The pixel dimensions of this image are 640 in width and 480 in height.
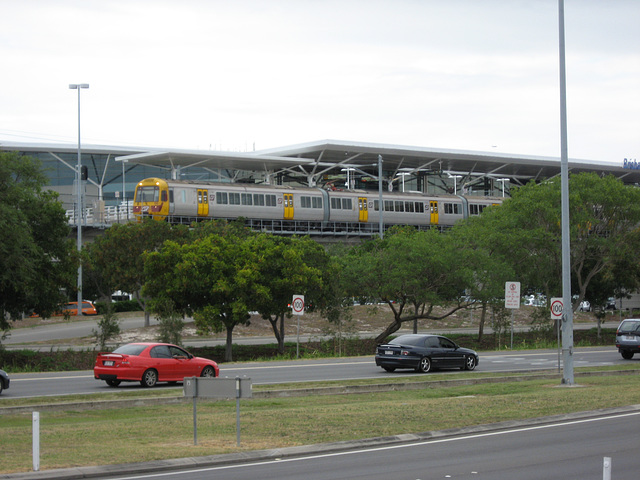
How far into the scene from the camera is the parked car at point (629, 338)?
33750 mm

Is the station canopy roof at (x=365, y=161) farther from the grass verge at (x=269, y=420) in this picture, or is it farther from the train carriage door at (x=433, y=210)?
the grass verge at (x=269, y=420)

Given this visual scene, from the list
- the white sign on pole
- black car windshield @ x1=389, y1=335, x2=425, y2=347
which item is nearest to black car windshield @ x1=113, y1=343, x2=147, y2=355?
black car windshield @ x1=389, y1=335, x2=425, y2=347

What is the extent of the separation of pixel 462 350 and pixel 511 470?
18.7 m

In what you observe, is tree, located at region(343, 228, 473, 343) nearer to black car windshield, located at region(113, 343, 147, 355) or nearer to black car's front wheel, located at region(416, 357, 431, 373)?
black car's front wheel, located at region(416, 357, 431, 373)

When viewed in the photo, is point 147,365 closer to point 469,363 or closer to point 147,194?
point 469,363

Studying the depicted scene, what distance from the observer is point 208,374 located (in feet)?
82.0

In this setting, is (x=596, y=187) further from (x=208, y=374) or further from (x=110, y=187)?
(x=110, y=187)

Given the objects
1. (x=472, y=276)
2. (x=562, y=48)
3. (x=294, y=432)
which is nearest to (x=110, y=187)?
(x=472, y=276)

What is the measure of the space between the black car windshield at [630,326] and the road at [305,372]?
49.8 inches

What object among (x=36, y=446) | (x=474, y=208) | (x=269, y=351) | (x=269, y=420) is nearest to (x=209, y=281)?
(x=269, y=351)

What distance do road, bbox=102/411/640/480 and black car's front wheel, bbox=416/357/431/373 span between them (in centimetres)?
1349

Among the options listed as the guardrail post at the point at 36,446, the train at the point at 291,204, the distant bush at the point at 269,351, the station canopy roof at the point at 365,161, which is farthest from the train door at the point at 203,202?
the guardrail post at the point at 36,446

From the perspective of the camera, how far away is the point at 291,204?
65938 millimetres

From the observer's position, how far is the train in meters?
59.7
